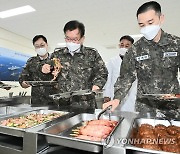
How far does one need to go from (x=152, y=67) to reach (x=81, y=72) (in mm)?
777

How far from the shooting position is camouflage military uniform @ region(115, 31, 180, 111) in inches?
58.8

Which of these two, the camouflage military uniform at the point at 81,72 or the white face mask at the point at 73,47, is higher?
the white face mask at the point at 73,47

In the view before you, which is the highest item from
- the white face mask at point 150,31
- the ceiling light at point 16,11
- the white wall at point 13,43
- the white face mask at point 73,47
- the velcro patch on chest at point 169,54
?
the ceiling light at point 16,11

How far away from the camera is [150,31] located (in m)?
1.51

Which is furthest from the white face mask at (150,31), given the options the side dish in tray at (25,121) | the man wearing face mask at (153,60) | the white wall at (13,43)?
the white wall at (13,43)

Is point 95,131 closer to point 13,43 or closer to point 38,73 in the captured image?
point 38,73

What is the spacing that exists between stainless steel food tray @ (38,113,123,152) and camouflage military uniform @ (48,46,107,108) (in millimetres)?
568

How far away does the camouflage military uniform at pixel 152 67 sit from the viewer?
149 cm

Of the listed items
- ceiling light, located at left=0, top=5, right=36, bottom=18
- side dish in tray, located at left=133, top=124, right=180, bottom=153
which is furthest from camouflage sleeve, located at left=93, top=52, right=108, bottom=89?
ceiling light, located at left=0, top=5, right=36, bottom=18

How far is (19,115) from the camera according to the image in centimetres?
147

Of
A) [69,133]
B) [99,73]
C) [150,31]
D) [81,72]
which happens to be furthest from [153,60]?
[69,133]

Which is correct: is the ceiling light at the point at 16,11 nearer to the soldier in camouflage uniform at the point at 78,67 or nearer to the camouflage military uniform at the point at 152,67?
the soldier in camouflage uniform at the point at 78,67

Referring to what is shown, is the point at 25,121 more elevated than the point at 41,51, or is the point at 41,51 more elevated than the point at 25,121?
the point at 41,51

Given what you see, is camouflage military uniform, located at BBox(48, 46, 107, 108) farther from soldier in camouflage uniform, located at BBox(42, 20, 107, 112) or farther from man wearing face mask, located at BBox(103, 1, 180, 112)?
man wearing face mask, located at BBox(103, 1, 180, 112)
